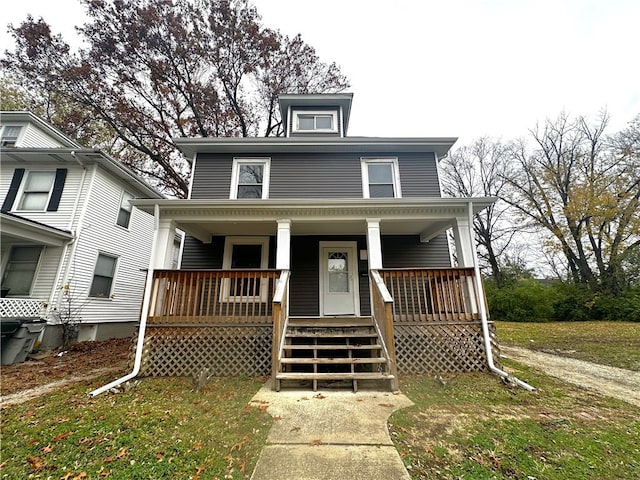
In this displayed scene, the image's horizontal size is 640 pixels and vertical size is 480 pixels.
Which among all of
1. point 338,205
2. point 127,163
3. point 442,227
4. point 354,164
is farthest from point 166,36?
point 442,227

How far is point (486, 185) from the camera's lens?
20.9m

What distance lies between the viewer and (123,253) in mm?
10250

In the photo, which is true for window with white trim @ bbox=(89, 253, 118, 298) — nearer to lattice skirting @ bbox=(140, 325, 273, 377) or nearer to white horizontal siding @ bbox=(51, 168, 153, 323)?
white horizontal siding @ bbox=(51, 168, 153, 323)

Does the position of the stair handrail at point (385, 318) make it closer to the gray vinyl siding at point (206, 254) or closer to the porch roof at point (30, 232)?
the gray vinyl siding at point (206, 254)

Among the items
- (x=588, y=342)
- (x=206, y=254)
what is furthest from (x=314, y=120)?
(x=588, y=342)

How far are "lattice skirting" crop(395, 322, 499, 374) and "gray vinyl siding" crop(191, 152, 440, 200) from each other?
4.11 meters

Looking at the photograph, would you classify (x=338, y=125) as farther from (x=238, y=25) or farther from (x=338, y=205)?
(x=238, y=25)

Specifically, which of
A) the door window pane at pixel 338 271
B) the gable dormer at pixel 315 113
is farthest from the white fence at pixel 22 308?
the gable dormer at pixel 315 113

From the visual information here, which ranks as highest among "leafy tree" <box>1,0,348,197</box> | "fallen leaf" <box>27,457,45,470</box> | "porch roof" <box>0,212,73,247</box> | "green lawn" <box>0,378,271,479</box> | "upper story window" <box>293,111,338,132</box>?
"leafy tree" <box>1,0,348,197</box>

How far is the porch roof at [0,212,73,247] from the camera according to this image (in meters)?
6.89

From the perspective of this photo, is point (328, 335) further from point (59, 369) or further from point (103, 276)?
point (103, 276)

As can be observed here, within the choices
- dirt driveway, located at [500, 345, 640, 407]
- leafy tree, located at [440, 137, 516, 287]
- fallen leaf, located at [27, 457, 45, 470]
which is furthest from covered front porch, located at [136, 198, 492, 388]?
leafy tree, located at [440, 137, 516, 287]

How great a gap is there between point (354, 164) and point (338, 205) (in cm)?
298

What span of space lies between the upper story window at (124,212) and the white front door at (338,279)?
8100mm
